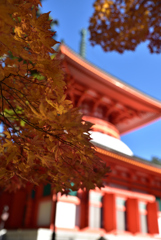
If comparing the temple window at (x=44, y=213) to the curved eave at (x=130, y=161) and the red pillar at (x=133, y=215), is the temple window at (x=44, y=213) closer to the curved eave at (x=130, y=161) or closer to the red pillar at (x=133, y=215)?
the curved eave at (x=130, y=161)

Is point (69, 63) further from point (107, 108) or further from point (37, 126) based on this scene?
point (37, 126)

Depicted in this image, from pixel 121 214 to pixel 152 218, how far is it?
1.18m

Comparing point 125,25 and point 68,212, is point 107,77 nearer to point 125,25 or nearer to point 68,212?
point 125,25

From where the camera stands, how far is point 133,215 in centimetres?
522

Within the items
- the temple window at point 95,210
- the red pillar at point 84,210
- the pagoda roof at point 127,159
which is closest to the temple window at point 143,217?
the pagoda roof at point 127,159

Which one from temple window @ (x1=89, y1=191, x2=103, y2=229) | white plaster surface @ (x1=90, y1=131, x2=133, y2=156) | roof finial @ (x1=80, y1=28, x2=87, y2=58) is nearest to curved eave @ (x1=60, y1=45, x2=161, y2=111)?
white plaster surface @ (x1=90, y1=131, x2=133, y2=156)

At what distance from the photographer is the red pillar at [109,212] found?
15.5 ft

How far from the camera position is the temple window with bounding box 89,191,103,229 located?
15.1ft

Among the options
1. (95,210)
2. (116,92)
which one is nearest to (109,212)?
(95,210)

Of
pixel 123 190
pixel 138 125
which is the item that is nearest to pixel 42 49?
pixel 123 190

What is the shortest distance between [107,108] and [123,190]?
3.63 metres

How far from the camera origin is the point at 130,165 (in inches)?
202

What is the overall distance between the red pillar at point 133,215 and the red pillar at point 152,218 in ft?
2.25

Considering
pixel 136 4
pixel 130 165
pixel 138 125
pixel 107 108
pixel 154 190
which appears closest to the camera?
pixel 136 4
